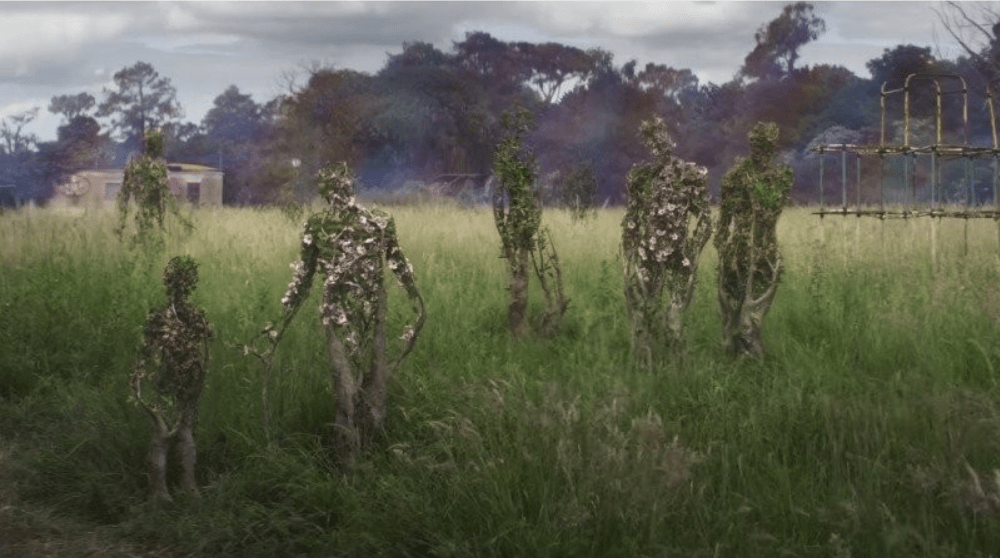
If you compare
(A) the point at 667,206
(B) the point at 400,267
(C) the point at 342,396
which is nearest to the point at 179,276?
(C) the point at 342,396

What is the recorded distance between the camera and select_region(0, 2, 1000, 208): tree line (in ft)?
145

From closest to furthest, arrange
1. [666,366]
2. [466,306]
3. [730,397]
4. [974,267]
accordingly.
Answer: [730,397] → [666,366] → [466,306] → [974,267]

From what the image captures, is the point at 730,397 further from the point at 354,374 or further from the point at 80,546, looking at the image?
the point at 80,546

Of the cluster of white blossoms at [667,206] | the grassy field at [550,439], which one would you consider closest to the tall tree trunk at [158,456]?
the grassy field at [550,439]

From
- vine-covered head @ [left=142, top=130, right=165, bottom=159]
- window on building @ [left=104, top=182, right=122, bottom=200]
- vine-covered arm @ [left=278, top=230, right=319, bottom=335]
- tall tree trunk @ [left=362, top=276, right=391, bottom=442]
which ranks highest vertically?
window on building @ [left=104, top=182, right=122, bottom=200]

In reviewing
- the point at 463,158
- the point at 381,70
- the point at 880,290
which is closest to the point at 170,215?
the point at 880,290

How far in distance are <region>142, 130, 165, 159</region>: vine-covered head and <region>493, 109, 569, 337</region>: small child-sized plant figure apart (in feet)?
24.3

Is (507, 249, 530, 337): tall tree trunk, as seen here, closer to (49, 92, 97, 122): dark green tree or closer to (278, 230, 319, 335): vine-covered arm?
(278, 230, 319, 335): vine-covered arm

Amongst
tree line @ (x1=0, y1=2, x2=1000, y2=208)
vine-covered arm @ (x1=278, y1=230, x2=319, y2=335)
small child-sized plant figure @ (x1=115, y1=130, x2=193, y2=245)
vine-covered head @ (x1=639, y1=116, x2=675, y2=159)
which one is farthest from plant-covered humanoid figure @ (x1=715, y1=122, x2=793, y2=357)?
tree line @ (x1=0, y1=2, x2=1000, y2=208)

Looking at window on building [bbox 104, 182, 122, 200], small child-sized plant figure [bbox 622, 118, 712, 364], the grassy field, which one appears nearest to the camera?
the grassy field

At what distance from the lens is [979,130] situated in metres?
40.2

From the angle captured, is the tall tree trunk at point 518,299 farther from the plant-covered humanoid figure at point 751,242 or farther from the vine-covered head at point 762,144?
the vine-covered head at point 762,144

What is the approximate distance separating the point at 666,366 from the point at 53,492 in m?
3.38

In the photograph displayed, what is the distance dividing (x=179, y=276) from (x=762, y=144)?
3800 mm
